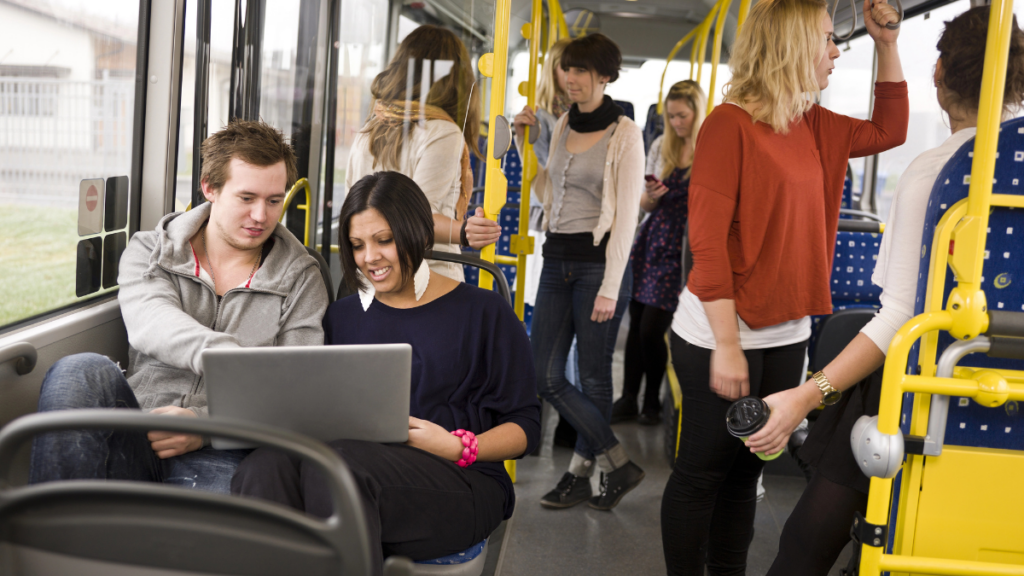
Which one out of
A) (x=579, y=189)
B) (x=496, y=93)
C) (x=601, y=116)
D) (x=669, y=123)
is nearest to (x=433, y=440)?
(x=496, y=93)

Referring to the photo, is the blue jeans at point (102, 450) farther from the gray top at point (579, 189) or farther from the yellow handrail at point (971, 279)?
the gray top at point (579, 189)

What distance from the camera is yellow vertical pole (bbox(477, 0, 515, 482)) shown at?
7.08 feet

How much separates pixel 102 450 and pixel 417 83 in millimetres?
1198

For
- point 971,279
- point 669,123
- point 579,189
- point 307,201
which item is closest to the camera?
point 971,279

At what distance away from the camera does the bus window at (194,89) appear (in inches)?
85.4

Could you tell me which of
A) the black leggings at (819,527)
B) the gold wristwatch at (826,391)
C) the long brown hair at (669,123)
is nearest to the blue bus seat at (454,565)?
the black leggings at (819,527)

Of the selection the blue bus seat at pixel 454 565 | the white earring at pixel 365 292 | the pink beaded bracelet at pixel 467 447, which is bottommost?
the blue bus seat at pixel 454 565

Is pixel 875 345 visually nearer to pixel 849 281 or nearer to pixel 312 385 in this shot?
pixel 312 385

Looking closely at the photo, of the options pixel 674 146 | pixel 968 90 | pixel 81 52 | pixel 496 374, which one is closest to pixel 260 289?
pixel 496 374

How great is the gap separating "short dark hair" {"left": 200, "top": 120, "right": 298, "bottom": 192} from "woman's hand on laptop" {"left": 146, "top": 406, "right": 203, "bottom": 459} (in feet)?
1.78

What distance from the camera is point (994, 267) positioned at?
1.29 meters

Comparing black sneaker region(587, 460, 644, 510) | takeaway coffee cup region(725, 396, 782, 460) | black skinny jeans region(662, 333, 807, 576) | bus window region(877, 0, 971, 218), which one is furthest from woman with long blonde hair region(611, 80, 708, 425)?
takeaway coffee cup region(725, 396, 782, 460)

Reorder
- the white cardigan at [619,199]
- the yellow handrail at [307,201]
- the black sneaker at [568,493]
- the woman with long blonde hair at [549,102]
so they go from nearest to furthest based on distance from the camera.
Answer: the yellow handrail at [307,201], the white cardigan at [619,199], the black sneaker at [568,493], the woman with long blonde hair at [549,102]

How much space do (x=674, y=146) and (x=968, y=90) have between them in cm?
244
